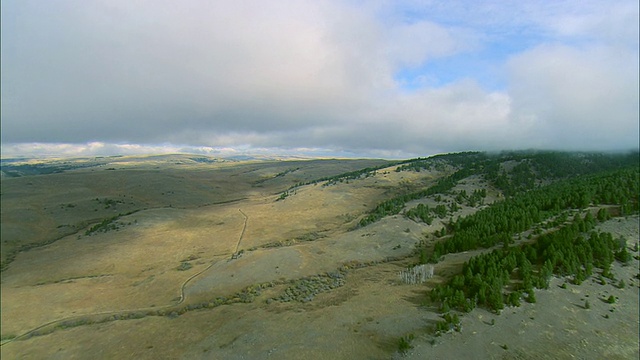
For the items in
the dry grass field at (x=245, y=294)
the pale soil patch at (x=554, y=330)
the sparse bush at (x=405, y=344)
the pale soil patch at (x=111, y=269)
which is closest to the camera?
the pale soil patch at (x=554, y=330)

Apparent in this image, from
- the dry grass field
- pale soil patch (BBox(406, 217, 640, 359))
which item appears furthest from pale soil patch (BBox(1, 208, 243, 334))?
pale soil patch (BBox(406, 217, 640, 359))

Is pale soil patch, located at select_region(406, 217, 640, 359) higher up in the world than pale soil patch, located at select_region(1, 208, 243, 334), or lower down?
higher up

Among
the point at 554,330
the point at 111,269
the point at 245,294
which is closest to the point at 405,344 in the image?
the point at 554,330

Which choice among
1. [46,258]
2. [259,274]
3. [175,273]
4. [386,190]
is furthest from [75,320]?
[386,190]

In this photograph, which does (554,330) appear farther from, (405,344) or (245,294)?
(245,294)

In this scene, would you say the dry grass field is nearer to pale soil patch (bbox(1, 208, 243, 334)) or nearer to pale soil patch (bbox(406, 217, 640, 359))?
pale soil patch (bbox(406, 217, 640, 359))

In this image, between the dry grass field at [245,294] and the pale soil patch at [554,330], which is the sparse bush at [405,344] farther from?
the dry grass field at [245,294]

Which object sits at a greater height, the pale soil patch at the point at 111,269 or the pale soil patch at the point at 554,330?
the pale soil patch at the point at 554,330

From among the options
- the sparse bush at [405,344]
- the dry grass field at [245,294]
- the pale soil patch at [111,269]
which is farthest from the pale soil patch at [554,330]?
the pale soil patch at [111,269]
